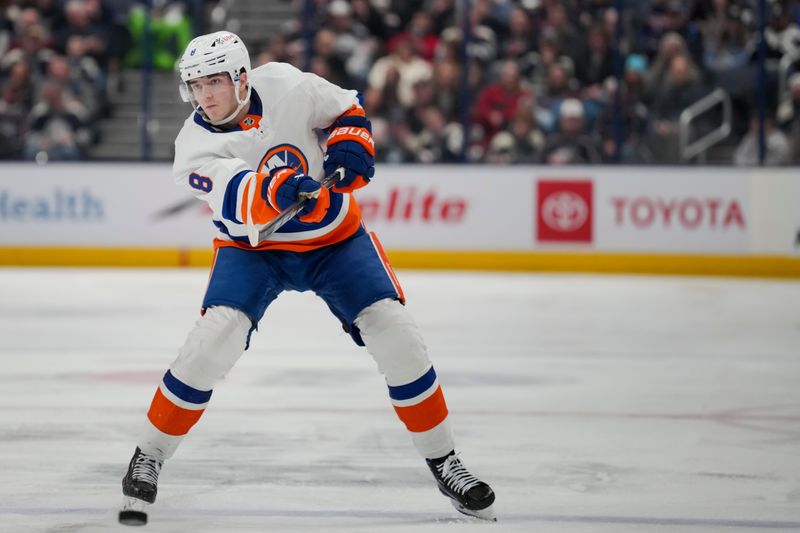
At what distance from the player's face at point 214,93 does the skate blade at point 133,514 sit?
97 cm

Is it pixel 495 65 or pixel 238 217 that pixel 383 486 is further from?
pixel 495 65

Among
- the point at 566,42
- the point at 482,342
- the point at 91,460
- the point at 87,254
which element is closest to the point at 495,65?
the point at 566,42

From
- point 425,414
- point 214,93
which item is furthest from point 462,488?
point 214,93

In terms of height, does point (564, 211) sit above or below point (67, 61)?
below

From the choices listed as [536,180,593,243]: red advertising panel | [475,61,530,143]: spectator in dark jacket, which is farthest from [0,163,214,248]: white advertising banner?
[536,180,593,243]: red advertising panel

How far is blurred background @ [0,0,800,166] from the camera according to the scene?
34.0 feet

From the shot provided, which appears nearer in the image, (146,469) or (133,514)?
(133,514)

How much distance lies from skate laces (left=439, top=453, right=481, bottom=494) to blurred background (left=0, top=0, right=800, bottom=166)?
7204 mm

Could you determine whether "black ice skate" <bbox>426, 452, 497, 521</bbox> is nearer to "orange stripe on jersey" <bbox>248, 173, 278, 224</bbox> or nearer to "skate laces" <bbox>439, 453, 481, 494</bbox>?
"skate laces" <bbox>439, 453, 481, 494</bbox>

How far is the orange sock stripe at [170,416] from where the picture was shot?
3.30m

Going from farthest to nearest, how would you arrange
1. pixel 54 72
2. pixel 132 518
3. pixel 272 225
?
pixel 54 72, pixel 272 225, pixel 132 518

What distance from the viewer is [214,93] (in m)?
3.35

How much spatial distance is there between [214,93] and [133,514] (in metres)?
1.04

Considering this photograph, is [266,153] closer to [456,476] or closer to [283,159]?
[283,159]
